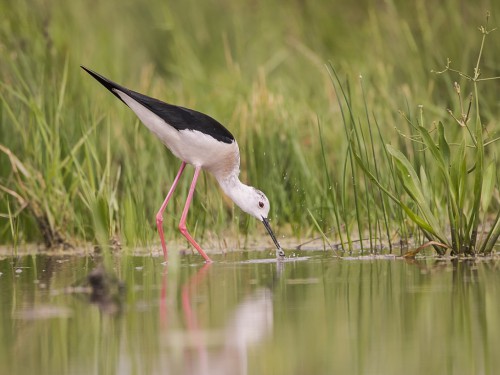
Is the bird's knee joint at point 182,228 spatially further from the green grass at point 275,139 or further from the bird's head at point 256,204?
the bird's head at point 256,204

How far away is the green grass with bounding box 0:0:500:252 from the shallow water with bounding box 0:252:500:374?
23.0 inches

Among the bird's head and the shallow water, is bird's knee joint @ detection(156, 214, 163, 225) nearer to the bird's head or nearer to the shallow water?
the bird's head

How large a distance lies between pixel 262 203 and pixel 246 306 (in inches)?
116

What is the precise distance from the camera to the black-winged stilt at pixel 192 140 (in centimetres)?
768

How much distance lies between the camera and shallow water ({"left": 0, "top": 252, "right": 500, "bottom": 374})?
374 centimetres

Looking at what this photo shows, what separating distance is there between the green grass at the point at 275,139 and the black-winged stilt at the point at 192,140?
0.65 feet

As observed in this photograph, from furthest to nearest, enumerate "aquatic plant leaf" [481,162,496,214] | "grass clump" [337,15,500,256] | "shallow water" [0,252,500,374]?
"aquatic plant leaf" [481,162,496,214], "grass clump" [337,15,500,256], "shallow water" [0,252,500,374]

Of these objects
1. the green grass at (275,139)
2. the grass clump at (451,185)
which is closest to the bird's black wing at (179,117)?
the green grass at (275,139)

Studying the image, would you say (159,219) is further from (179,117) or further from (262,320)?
(262,320)

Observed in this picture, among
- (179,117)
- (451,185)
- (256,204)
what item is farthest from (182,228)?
(451,185)

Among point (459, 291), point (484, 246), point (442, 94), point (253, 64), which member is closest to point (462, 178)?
point (484, 246)

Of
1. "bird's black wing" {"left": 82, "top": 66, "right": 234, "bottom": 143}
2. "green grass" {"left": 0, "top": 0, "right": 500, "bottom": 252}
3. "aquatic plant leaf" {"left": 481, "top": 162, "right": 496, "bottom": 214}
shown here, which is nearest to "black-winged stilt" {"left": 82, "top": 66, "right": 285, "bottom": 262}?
"bird's black wing" {"left": 82, "top": 66, "right": 234, "bottom": 143}

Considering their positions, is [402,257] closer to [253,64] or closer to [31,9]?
[31,9]

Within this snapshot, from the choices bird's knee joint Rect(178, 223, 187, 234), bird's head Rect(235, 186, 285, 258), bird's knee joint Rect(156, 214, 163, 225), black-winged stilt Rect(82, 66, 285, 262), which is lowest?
bird's knee joint Rect(178, 223, 187, 234)
